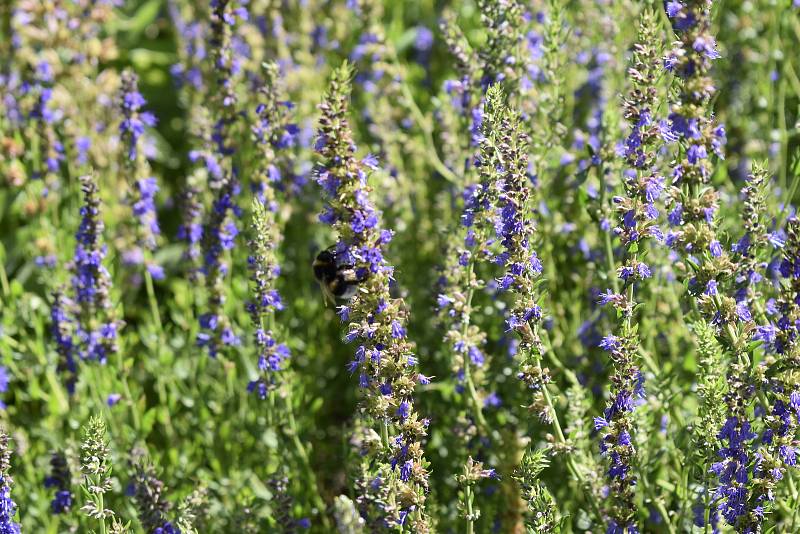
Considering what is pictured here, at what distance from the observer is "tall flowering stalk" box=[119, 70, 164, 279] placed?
14.0ft

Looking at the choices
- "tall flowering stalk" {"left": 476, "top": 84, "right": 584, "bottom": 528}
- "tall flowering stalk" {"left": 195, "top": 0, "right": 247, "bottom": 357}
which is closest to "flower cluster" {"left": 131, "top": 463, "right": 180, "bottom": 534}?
"tall flowering stalk" {"left": 195, "top": 0, "right": 247, "bottom": 357}

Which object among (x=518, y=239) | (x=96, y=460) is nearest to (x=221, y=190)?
(x=96, y=460)

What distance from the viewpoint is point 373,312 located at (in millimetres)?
2820

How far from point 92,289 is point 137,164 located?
710 millimetres

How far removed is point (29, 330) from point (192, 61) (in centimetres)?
183

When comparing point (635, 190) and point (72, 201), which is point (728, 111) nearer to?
point (635, 190)

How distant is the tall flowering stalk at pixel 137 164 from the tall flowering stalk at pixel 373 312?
1620 millimetres

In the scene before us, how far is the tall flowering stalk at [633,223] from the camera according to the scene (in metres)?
2.89

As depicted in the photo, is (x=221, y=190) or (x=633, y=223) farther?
(x=221, y=190)

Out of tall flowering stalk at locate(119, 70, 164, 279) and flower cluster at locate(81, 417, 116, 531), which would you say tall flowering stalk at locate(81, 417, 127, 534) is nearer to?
flower cluster at locate(81, 417, 116, 531)

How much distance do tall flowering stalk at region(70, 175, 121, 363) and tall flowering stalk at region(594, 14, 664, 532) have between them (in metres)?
2.11

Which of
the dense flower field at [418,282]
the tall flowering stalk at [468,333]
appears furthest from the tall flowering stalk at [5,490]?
the tall flowering stalk at [468,333]

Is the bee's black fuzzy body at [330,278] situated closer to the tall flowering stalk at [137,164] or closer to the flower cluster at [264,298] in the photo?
the flower cluster at [264,298]

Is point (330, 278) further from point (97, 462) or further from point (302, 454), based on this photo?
point (97, 462)
